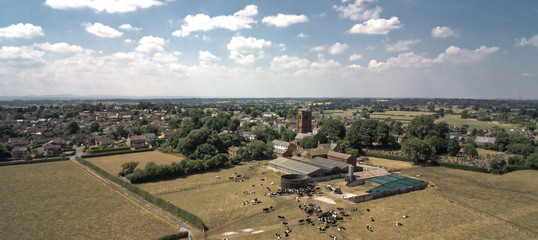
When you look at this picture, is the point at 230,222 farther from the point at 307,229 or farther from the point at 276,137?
the point at 276,137

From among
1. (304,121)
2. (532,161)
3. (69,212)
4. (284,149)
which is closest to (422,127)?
(532,161)

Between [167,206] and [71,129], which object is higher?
[71,129]

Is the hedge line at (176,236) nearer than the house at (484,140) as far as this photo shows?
Yes

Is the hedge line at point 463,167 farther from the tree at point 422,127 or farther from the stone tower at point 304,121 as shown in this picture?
the stone tower at point 304,121

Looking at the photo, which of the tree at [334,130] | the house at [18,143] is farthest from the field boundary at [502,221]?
→ the house at [18,143]

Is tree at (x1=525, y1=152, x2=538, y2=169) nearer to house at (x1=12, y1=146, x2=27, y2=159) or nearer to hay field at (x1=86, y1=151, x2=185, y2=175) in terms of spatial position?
hay field at (x1=86, y1=151, x2=185, y2=175)

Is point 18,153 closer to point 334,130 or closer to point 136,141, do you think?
point 136,141
